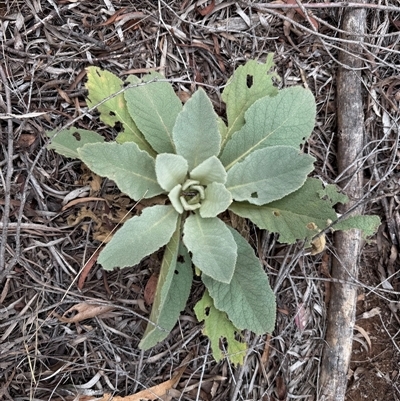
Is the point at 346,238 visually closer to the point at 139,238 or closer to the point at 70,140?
the point at 139,238

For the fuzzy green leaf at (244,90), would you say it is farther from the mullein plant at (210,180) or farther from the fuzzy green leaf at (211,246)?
the fuzzy green leaf at (211,246)

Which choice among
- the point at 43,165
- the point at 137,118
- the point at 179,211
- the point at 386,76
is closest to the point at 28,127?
the point at 43,165

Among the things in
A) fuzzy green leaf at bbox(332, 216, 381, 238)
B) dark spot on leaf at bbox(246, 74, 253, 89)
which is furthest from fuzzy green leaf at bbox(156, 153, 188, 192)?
fuzzy green leaf at bbox(332, 216, 381, 238)

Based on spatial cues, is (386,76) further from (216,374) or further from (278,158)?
(216,374)

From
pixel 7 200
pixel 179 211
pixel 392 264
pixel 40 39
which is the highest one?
pixel 40 39

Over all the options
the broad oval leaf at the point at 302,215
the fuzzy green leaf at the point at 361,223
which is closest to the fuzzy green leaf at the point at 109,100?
the broad oval leaf at the point at 302,215

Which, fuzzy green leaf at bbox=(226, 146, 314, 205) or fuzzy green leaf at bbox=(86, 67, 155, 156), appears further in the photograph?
fuzzy green leaf at bbox=(86, 67, 155, 156)

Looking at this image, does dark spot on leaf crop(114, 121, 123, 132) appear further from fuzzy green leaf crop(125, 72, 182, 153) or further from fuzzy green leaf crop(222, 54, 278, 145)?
fuzzy green leaf crop(222, 54, 278, 145)
